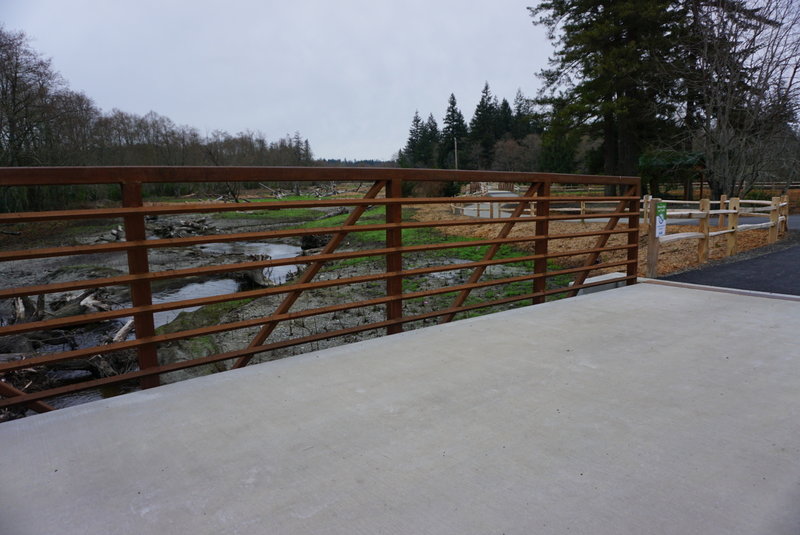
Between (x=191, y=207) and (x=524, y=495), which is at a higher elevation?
(x=191, y=207)

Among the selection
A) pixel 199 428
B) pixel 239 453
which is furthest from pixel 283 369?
pixel 239 453

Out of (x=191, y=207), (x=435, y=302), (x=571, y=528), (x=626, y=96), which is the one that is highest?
(x=626, y=96)

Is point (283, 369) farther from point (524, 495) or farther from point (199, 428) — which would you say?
point (524, 495)

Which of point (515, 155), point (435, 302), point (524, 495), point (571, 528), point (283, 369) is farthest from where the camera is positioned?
point (515, 155)

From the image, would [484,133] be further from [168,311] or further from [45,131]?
[168,311]

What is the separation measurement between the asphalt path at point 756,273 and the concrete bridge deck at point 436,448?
3.59m

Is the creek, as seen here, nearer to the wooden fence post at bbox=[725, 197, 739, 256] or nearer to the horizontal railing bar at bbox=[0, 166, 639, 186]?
the horizontal railing bar at bbox=[0, 166, 639, 186]

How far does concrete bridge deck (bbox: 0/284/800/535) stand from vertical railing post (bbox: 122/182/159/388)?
201mm

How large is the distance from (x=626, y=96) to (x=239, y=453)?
909 inches

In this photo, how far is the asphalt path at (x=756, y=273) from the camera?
6.61m

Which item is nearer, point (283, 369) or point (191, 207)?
point (191, 207)

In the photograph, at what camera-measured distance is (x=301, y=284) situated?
3521mm

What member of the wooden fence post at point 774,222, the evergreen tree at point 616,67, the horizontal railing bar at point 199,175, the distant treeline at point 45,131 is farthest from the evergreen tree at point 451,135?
the horizontal railing bar at point 199,175

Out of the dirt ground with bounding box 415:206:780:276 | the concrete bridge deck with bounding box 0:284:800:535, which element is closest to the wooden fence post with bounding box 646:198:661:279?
the dirt ground with bounding box 415:206:780:276
